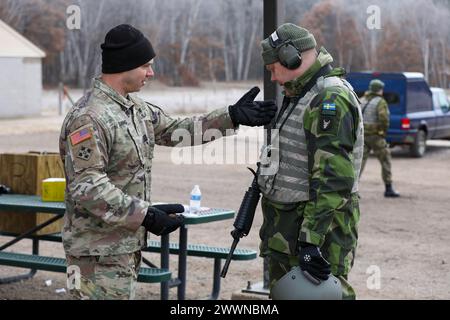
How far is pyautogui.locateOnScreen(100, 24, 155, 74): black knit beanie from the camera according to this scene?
4.18 metres

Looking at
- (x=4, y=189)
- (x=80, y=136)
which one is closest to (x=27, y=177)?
(x=4, y=189)

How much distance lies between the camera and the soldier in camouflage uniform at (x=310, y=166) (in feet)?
13.3

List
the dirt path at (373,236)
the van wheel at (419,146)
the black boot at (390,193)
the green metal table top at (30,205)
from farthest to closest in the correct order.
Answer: the van wheel at (419,146) → the black boot at (390,193) → the dirt path at (373,236) → the green metal table top at (30,205)

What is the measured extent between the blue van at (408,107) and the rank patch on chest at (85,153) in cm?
1502

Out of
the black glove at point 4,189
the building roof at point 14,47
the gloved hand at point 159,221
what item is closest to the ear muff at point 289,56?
the gloved hand at point 159,221

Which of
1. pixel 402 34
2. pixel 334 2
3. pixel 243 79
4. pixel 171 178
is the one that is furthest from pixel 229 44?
pixel 171 178

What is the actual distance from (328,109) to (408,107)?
50.8 ft

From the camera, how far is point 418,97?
19766mm

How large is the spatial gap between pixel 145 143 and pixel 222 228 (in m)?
6.01

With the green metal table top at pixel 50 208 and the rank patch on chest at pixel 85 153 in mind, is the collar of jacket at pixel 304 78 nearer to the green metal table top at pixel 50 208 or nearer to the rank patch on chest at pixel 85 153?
the rank patch on chest at pixel 85 153

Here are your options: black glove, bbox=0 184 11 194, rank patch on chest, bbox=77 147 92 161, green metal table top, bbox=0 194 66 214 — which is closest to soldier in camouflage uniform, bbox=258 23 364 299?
rank patch on chest, bbox=77 147 92 161

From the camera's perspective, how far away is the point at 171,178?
605 inches

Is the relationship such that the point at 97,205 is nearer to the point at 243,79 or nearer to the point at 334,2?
the point at 334,2

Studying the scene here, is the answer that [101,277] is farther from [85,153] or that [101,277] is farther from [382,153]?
[382,153]
